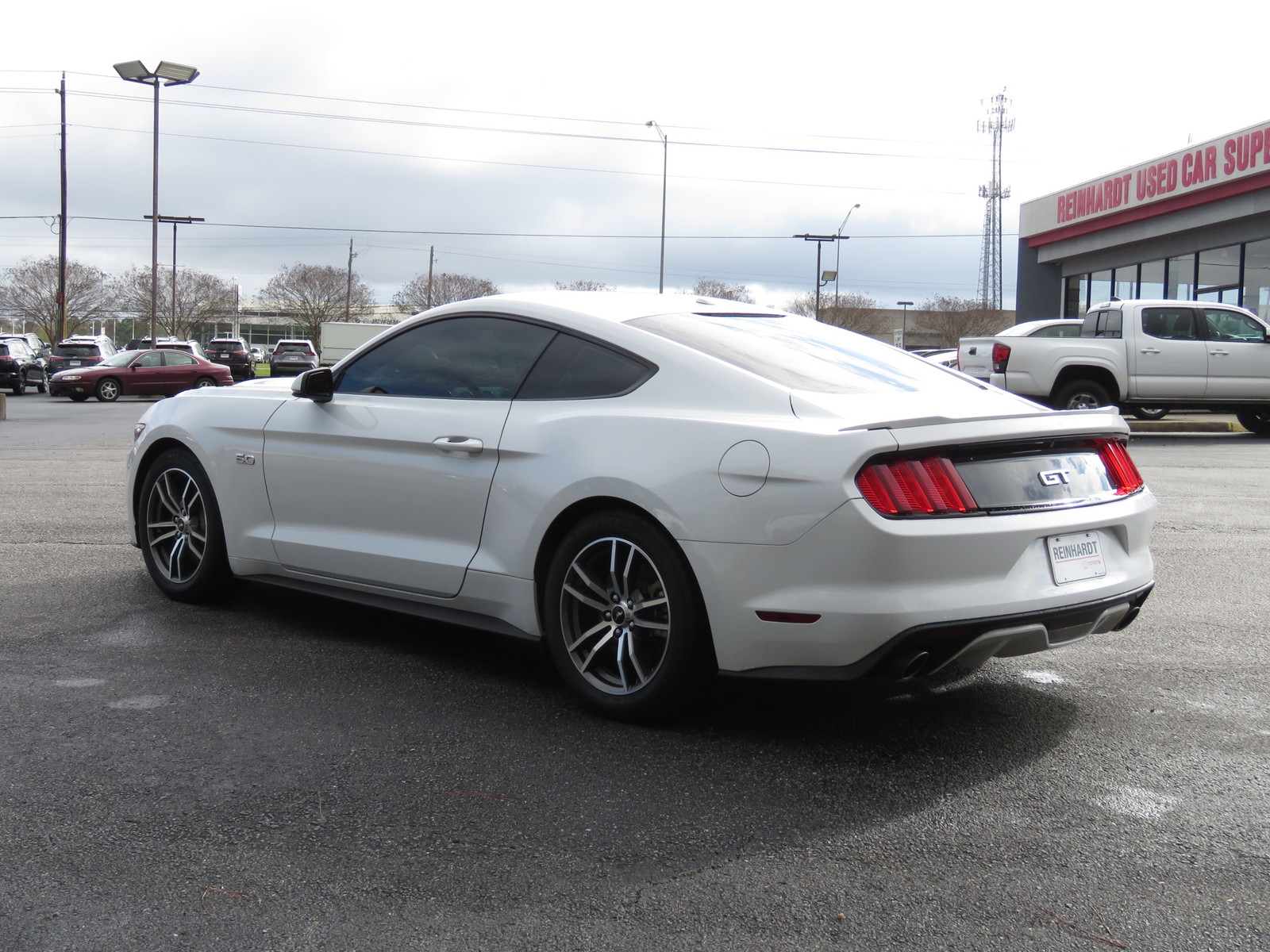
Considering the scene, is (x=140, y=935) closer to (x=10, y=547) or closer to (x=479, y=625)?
(x=479, y=625)

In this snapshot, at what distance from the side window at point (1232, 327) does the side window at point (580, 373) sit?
16.6m

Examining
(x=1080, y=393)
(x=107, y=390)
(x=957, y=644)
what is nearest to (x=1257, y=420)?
(x=1080, y=393)

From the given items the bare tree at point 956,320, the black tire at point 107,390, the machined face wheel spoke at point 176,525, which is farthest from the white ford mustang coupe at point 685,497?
the bare tree at point 956,320

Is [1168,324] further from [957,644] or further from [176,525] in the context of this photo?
[957,644]

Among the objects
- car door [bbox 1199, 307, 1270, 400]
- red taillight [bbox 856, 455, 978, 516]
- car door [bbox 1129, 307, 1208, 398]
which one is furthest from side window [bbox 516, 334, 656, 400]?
car door [bbox 1199, 307, 1270, 400]

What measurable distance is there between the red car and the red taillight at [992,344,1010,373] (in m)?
22.5

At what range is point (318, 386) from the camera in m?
5.29

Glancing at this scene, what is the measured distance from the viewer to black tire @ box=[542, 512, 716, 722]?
3.92 meters

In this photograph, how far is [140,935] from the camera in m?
2.69

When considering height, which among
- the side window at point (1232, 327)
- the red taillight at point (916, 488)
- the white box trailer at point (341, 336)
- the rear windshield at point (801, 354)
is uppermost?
the white box trailer at point (341, 336)

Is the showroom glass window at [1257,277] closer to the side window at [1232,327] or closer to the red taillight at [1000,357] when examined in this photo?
the side window at [1232,327]

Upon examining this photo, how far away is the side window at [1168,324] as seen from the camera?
18.4 metres

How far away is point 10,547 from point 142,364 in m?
28.3

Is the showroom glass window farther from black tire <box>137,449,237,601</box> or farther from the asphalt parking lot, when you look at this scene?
black tire <box>137,449,237,601</box>
